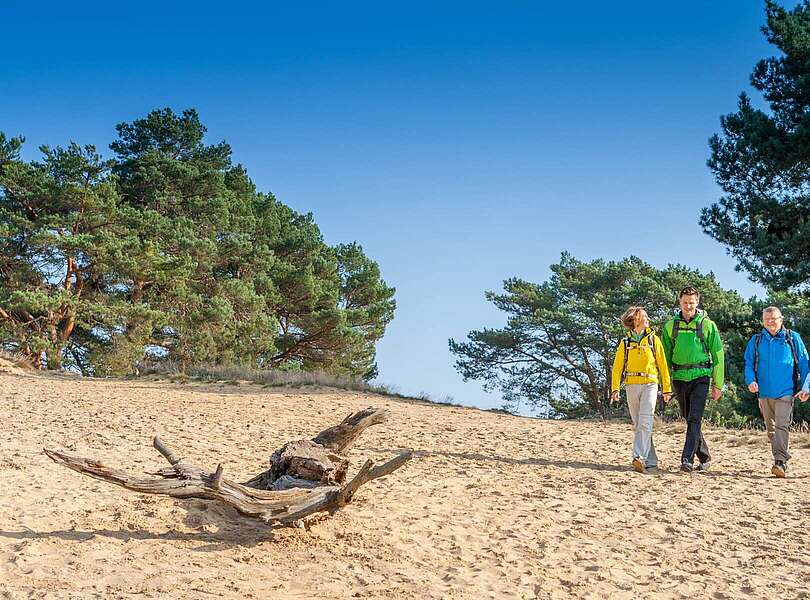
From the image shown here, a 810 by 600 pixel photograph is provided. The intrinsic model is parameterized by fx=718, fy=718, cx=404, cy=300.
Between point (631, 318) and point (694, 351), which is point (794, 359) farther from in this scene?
point (631, 318)

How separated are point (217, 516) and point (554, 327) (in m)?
26.5

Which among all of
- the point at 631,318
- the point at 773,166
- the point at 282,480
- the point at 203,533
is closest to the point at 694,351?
the point at 631,318

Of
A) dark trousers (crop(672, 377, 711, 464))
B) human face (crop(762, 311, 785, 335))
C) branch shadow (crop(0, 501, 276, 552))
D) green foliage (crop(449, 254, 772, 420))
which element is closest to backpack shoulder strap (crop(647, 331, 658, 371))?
dark trousers (crop(672, 377, 711, 464))

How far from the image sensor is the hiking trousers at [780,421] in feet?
29.1

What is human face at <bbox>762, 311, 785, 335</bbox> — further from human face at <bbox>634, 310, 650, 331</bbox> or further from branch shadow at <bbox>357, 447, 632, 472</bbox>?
branch shadow at <bbox>357, 447, 632, 472</bbox>

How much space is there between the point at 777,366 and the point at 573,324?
21776mm

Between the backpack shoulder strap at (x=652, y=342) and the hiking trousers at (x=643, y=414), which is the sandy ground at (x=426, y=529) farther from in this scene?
the backpack shoulder strap at (x=652, y=342)

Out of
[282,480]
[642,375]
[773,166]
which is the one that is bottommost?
[282,480]

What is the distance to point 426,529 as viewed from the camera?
6.37m

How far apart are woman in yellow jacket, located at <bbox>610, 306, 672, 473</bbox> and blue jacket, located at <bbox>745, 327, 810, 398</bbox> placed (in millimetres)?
1131

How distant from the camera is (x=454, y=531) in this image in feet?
20.8

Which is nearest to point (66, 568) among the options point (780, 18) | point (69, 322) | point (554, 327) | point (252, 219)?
point (780, 18)

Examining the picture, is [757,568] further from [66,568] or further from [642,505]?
[66,568]

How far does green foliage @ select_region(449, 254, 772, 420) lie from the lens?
97.0 ft
